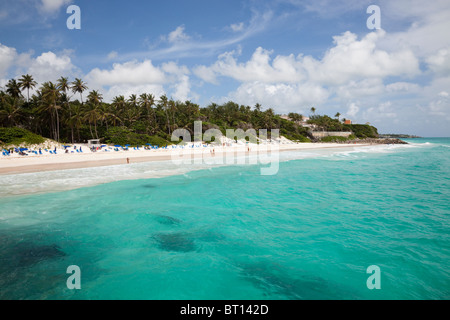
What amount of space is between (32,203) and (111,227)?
5.93 m

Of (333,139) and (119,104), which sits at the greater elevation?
(119,104)

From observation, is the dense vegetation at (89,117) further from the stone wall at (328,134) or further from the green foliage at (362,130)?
the green foliage at (362,130)

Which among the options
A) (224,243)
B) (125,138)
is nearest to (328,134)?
(125,138)

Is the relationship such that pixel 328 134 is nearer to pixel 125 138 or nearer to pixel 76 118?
pixel 125 138

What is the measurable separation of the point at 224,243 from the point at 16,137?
4034 cm

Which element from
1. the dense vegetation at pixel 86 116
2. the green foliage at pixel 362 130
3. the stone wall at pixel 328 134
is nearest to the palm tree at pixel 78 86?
the dense vegetation at pixel 86 116

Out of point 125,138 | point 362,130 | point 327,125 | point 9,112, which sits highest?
point 327,125

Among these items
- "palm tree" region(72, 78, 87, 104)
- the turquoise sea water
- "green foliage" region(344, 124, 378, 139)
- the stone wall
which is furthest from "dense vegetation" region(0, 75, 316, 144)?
"green foliage" region(344, 124, 378, 139)

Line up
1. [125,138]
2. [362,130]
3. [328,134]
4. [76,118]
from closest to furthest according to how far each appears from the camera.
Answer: [76,118] < [125,138] < [328,134] < [362,130]

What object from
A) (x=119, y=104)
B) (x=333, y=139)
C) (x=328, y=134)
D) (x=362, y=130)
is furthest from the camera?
(x=362, y=130)

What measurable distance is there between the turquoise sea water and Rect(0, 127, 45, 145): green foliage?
25.0m

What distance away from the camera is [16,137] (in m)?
33.9

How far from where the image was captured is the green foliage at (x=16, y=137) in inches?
1293

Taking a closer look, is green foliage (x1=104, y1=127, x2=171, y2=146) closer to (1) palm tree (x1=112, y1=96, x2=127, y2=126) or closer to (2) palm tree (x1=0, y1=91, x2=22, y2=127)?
(1) palm tree (x1=112, y1=96, x2=127, y2=126)
